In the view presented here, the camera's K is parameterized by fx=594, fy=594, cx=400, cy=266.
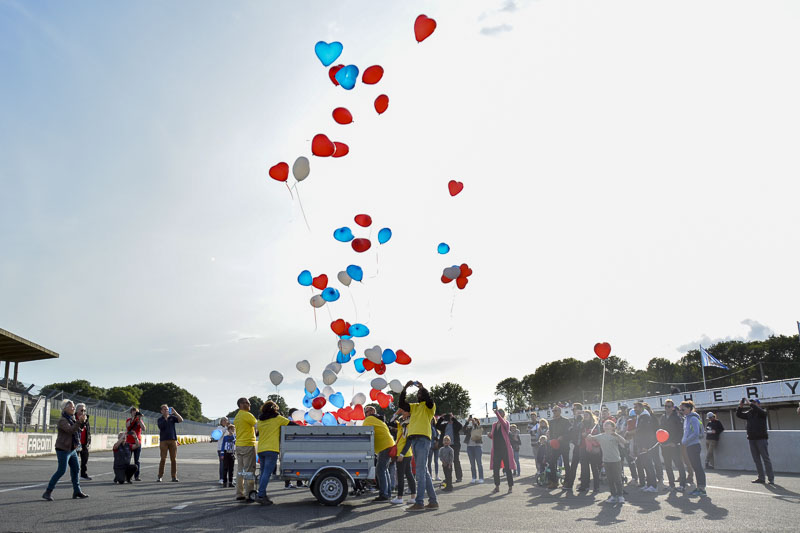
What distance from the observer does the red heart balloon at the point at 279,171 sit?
36.1 ft

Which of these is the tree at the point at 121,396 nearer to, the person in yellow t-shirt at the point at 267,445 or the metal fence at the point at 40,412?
the metal fence at the point at 40,412

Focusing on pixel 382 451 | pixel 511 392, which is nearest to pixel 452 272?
pixel 382 451

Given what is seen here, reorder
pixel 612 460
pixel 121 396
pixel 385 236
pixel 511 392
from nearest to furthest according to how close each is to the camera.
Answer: pixel 612 460, pixel 385 236, pixel 121 396, pixel 511 392

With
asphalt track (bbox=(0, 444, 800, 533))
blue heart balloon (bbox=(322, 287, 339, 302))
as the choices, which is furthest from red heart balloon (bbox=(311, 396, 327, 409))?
asphalt track (bbox=(0, 444, 800, 533))

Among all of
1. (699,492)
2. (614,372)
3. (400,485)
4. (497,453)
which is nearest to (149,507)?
(400,485)

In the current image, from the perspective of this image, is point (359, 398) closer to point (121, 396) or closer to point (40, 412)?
point (40, 412)

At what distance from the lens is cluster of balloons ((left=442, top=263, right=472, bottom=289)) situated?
43.3ft

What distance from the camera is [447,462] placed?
12.9 meters

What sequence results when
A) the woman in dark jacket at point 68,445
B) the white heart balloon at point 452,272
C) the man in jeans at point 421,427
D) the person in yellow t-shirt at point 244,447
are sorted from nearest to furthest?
1. the man in jeans at point 421,427
2. the woman in dark jacket at point 68,445
3. the person in yellow t-shirt at point 244,447
4. the white heart balloon at point 452,272

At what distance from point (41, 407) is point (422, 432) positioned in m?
26.9

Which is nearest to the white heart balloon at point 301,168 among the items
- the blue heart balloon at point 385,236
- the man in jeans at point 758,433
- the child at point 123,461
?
the blue heart balloon at point 385,236

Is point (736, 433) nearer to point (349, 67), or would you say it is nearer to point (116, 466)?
point (349, 67)

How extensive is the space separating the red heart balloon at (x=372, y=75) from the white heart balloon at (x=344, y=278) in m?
4.67

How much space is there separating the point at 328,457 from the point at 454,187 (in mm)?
5981
